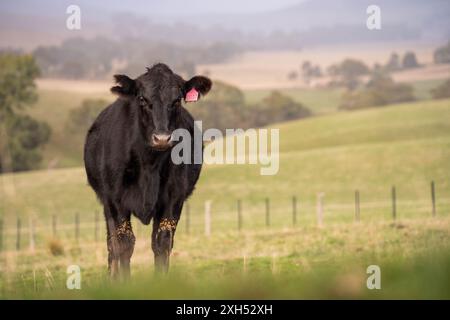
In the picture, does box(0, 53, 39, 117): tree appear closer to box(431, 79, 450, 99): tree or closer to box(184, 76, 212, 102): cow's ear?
box(431, 79, 450, 99): tree

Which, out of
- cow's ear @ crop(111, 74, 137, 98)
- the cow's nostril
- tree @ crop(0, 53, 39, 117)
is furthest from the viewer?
tree @ crop(0, 53, 39, 117)

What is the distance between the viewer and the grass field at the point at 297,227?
4.99 metres

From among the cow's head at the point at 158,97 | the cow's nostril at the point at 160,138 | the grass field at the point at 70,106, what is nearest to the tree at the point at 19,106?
the grass field at the point at 70,106

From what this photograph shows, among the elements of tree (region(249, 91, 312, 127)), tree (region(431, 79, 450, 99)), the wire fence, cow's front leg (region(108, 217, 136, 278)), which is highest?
tree (region(431, 79, 450, 99))

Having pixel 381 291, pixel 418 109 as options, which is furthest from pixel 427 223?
pixel 418 109

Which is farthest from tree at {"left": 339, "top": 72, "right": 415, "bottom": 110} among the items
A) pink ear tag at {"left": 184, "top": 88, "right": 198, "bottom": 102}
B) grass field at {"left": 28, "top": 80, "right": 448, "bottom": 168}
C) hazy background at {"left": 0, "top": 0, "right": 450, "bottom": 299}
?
pink ear tag at {"left": 184, "top": 88, "right": 198, "bottom": 102}

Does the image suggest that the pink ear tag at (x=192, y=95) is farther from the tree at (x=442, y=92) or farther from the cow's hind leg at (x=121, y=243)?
the tree at (x=442, y=92)

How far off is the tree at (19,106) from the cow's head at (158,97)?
8539 cm

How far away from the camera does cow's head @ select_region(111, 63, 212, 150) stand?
34.3 ft

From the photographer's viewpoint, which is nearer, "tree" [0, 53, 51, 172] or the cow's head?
the cow's head

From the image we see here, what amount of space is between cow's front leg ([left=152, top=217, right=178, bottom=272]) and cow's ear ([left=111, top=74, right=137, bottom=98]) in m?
1.73

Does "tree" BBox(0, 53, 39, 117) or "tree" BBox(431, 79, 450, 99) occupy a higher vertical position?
"tree" BBox(431, 79, 450, 99)
